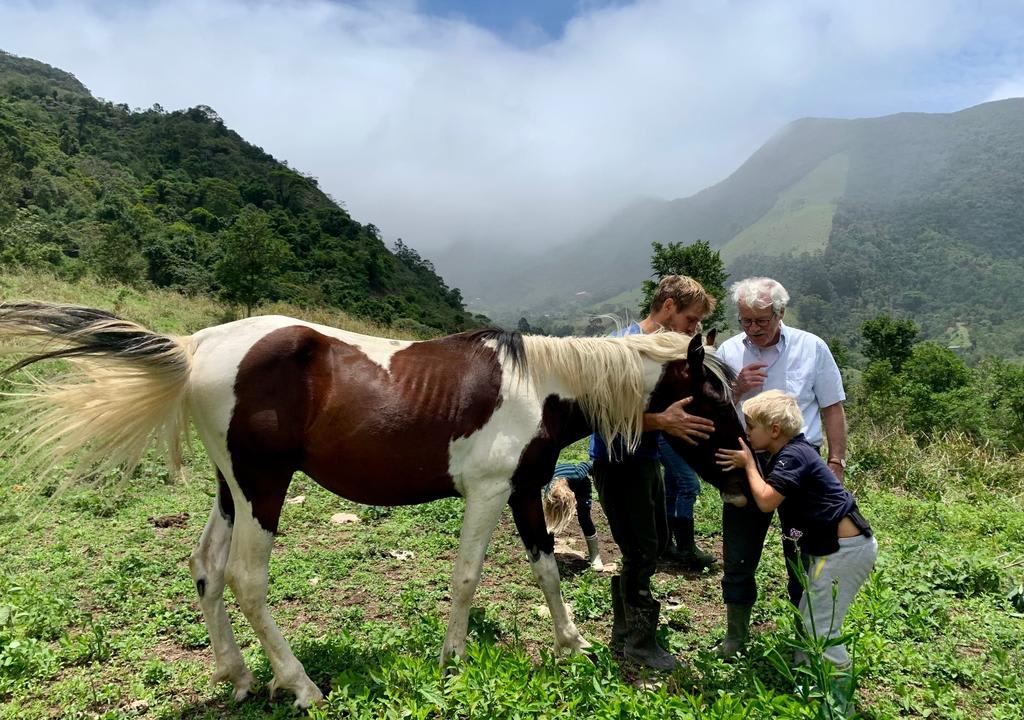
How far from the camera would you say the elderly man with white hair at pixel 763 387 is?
11.0 ft

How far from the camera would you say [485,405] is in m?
3.19

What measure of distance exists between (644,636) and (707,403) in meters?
1.38

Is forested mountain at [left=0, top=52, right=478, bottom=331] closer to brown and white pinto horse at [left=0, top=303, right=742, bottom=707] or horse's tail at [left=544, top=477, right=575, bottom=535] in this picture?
brown and white pinto horse at [left=0, top=303, right=742, bottom=707]

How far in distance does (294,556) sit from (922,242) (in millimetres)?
229028

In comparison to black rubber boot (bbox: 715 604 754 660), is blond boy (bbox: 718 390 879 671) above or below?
above

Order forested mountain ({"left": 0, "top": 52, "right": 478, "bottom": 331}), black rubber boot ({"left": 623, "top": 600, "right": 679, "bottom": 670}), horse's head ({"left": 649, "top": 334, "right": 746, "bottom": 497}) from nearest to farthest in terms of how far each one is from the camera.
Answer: horse's head ({"left": 649, "top": 334, "right": 746, "bottom": 497})
black rubber boot ({"left": 623, "top": 600, "right": 679, "bottom": 670})
forested mountain ({"left": 0, "top": 52, "right": 478, "bottom": 331})

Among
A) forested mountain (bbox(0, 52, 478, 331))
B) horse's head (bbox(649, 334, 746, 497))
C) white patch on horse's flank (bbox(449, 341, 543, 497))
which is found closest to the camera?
white patch on horse's flank (bbox(449, 341, 543, 497))

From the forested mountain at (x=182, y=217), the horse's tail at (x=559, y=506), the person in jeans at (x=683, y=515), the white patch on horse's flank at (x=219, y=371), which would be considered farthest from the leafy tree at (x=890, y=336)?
the white patch on horse's flank at (x=219, y=371)

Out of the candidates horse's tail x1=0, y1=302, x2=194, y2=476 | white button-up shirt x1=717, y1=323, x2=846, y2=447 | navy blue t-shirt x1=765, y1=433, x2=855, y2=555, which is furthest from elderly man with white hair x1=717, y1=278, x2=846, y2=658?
horse's tail x1=0, y1=302, x2=194, y2=476

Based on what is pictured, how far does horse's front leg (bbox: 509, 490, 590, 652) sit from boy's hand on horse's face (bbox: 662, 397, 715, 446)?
84cm

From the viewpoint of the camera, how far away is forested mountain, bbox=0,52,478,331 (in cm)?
2241

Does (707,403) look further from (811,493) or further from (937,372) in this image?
(937,372)

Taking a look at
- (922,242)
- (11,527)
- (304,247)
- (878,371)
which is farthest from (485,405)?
(922,242)

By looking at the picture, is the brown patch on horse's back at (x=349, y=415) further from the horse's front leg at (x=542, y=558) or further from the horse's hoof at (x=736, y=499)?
the horse's hoof at (x=736, y=499)
